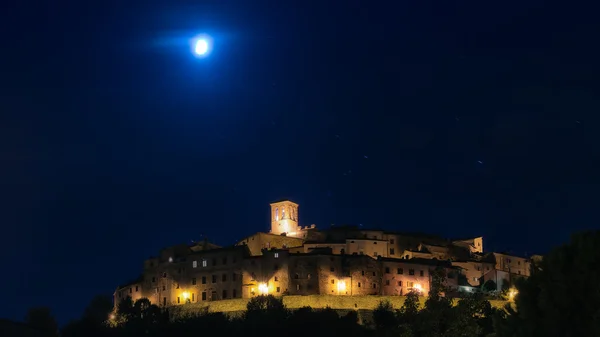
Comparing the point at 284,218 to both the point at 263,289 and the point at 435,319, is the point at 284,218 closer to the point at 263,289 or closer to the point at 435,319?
the point at 263,289

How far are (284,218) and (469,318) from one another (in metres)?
52.5

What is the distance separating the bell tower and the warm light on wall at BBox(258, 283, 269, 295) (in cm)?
1447

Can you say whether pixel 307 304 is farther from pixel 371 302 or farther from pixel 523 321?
pixel 523 321

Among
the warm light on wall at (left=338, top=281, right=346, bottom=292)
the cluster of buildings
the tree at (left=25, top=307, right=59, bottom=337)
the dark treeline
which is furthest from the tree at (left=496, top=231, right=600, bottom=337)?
the tree at (left=25, top=307, right=59, bottom=337)

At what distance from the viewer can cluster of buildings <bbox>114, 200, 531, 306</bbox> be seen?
244ft

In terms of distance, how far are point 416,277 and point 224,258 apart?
1443 centimetres

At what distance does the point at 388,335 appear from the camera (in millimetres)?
49844

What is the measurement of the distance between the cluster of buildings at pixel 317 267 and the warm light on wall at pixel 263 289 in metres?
0.07

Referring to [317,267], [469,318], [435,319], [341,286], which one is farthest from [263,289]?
[435,319]

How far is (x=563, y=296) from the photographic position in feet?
90.0

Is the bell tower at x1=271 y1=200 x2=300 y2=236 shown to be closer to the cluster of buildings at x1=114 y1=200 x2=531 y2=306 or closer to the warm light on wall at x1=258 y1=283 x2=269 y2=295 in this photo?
the cluster of buildings at x1=114 y1=200 x2=531 y2=306

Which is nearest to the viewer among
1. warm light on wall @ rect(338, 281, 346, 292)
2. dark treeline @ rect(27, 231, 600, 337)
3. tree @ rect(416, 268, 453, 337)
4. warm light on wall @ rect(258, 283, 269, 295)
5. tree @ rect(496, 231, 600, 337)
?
tree @ rect(496, 231, 600, 337)

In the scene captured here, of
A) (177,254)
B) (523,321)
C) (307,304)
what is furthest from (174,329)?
(523,321)

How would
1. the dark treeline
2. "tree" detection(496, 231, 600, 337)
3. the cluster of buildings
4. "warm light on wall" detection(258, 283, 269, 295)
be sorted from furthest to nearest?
the cluster of buildings
"warm light on wall" detection(258, 283, 269, 295)
the dark treeline
"tree" detection(496, 231, 600, 337)
